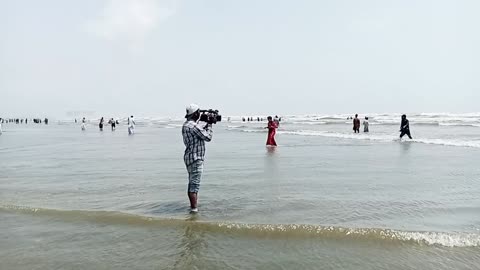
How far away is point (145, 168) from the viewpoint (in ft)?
42.8

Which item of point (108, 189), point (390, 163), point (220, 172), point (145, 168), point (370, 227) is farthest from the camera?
point (390, 163)

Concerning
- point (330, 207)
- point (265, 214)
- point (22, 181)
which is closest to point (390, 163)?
point (330, 207)

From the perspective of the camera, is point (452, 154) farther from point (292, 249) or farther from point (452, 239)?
point (292, 249)

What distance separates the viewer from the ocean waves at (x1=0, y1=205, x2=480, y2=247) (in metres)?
5.16

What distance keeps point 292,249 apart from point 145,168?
8.85 meters

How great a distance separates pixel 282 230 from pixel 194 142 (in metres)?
2.15

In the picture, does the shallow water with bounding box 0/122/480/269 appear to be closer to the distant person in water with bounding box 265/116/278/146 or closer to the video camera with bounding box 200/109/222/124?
the video camera with bounding box 200/109/222/124

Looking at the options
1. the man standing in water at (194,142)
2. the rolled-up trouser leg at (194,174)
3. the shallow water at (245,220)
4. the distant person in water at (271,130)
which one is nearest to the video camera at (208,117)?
the man standing in water at (194,142)

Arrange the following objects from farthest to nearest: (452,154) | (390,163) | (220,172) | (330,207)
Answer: (452,154) → (390,163) → (220,172) → (330,207)

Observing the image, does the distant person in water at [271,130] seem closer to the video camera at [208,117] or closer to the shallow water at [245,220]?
the shallow water at [245,220]

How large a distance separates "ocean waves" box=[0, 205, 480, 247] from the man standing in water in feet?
1.90

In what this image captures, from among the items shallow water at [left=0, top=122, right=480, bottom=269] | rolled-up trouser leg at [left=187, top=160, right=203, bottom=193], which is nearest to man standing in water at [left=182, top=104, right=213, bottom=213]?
rolled-up trouser leg at [left=187, top=160, right=203, bottom=193]

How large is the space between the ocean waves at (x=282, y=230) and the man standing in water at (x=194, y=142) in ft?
1.90

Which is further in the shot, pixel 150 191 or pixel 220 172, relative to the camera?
pixel 220 172
